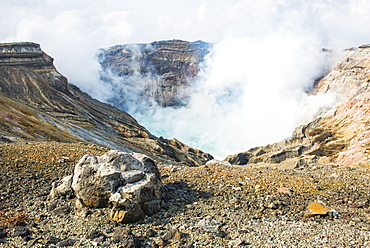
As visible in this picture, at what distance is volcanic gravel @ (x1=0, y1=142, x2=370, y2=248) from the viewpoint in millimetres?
11070

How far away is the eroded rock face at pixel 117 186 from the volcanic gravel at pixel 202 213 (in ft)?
1.59

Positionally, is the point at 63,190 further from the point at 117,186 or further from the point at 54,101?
the point at 54,101

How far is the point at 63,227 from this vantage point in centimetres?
1202

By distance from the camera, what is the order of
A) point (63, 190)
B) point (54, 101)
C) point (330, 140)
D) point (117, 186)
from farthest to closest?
1. point (330, 140)
2. point (54, 101)
3. point (63, 190)
4. point (117, 186)

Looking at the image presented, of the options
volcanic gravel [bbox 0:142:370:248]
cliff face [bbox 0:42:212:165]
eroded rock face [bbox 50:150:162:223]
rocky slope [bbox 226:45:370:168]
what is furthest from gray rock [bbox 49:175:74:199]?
rocky slope [bbox 226:45:370:168]

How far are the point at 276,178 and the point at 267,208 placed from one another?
5150mm

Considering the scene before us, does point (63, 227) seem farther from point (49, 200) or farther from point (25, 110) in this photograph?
point (25, 110)

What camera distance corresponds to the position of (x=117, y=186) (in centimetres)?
1350

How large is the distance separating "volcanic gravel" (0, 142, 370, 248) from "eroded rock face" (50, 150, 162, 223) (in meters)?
0.49

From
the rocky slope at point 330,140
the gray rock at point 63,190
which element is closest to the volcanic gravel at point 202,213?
the gray rock at point 63,190

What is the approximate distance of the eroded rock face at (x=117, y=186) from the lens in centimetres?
1251

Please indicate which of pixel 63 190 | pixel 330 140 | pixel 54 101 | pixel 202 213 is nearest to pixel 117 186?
pixel 63 190

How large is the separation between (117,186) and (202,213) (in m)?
4.47

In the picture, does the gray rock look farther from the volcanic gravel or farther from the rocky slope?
the rocky slope
